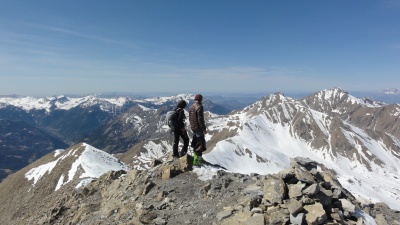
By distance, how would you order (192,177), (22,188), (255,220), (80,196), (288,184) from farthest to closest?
(22,188) < (80,196) < (192,177) < (288,184) < (255,220)

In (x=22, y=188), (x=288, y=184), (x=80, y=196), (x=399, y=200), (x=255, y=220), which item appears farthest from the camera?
(x=399, y=200)

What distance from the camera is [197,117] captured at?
19.4 meters

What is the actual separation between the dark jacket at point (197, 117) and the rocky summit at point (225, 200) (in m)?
3.08

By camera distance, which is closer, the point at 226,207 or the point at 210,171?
the point at 226,207

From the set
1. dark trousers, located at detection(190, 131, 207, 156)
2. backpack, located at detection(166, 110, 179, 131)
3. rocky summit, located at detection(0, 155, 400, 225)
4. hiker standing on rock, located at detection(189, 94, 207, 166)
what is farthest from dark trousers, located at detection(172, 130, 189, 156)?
rocky summit, located at detection(0, 155, 400, 225)

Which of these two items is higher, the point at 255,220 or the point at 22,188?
the point at 255,220

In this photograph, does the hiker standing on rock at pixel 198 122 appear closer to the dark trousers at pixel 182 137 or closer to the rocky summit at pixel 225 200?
the dark trousers at pixel 182 137

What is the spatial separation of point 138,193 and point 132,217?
3.82 metres

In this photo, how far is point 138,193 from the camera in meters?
20.1

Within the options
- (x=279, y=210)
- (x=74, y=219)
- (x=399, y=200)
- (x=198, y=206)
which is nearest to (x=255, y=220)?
(x=279, y=210)

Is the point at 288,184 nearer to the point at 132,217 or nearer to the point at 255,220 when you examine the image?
the point at 255,220

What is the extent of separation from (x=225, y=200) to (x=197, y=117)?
19.2 feet

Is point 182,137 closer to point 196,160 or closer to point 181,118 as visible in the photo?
point 181,118

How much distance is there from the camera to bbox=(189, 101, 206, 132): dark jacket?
63.3ft
